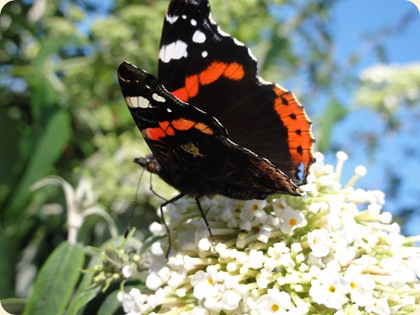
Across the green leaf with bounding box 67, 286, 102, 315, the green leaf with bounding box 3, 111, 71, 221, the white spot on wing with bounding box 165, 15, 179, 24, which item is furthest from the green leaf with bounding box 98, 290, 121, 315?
the green leaf with bounding box 3, 111, 71, 221

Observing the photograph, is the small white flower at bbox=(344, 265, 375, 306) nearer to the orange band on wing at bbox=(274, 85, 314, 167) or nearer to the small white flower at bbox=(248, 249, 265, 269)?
the small white flower at bbox=(248, 249, 265, 269)

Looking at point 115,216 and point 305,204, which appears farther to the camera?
point 115,216

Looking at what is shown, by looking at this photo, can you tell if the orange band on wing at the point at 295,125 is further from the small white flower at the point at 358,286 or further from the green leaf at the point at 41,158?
the green leaf at the point at 41,158

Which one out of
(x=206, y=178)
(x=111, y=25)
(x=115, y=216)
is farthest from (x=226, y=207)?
(x=111, y=25)

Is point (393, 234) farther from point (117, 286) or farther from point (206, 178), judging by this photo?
point (117, 286)

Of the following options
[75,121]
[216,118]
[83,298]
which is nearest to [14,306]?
[83,298]

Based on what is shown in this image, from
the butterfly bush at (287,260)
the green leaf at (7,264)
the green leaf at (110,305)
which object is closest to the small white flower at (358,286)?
the butterfly bush at (287,260)
